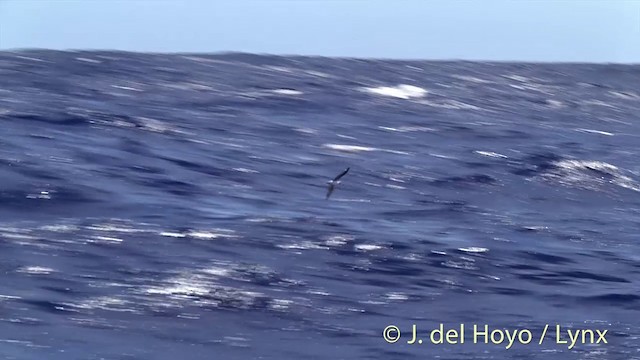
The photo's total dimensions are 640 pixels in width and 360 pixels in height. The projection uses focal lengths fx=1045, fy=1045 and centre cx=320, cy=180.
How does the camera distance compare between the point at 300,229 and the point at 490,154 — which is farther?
the point at 490,154

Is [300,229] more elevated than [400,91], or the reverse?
[400,91]

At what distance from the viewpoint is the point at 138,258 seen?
10820 millimetres

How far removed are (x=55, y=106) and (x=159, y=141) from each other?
402 centimetres

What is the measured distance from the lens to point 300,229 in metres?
12.6

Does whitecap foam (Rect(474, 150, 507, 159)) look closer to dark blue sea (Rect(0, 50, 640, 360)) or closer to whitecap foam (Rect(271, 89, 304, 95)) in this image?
dark blue sea (Rect(0, 50, 640, 360))

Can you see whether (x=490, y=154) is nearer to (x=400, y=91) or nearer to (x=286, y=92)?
(x=286, y=92)

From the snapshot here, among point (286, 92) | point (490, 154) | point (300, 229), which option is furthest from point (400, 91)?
point (300, 229)

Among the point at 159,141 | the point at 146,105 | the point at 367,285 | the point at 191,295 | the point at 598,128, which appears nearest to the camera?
the point at 191,295

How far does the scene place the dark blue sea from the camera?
864cm

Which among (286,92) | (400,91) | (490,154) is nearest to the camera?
(490,154)

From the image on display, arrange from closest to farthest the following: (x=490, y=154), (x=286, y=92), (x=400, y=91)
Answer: (x=490, y=154) → (x=286, y=92) → (x=400, y=91)

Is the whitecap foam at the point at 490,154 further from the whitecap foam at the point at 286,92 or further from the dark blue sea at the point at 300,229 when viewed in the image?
the whitecap foam at the point at 286,92

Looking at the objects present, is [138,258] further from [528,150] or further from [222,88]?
[222,88]

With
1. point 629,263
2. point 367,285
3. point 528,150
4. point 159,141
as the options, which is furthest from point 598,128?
point 367,285
